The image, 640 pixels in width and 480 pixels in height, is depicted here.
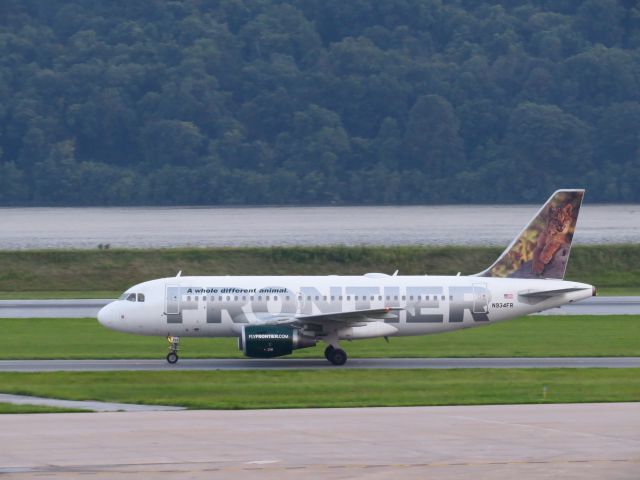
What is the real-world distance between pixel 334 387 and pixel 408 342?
14358 millimetres

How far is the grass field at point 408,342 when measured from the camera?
4772 cm

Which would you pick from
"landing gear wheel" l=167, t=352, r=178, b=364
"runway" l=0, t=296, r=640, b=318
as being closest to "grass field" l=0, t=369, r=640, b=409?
"landing gear wheel" l=167, t=352, r=178, b=364

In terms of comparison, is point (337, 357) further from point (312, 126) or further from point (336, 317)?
point (312, 126)

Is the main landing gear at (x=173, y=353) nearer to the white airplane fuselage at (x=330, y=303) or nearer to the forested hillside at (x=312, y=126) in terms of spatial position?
the white airplane fuselage at (x=330, y=303)

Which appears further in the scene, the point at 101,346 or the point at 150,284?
the point at 101,346

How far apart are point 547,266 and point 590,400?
13.5 m

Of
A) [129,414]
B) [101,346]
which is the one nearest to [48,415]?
[129,414]

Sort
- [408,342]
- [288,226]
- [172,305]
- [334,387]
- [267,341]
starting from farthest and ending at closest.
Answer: [288,226] → [408,342] → [172,305] → [267,341] → [334,387]

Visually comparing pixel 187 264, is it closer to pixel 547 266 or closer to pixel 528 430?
pixel 547 266

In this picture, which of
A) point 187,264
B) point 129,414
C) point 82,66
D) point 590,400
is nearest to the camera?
point 129,414

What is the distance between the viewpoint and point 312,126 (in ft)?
605

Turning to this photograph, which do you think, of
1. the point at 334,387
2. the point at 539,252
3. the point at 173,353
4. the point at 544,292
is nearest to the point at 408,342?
the point at 539,252

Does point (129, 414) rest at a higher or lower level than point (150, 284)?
lower

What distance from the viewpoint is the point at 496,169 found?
7013 inches
